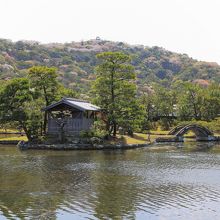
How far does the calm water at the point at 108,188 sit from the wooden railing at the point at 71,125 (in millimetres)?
13990

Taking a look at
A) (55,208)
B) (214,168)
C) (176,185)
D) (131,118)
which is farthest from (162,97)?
(55,208)

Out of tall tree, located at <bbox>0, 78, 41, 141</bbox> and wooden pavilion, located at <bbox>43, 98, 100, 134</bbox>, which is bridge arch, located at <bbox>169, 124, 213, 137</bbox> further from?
tall tree, located at <bbox>0, 78, 41, 141</bbox>

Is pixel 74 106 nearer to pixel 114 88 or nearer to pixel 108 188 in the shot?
pixel 114 88

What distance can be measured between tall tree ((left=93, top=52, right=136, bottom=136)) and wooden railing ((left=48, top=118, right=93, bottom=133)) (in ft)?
11.2

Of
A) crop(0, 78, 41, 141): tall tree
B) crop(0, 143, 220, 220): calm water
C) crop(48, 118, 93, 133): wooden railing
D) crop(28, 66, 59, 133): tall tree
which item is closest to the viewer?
crop(0, 143, 220, 220): calm water

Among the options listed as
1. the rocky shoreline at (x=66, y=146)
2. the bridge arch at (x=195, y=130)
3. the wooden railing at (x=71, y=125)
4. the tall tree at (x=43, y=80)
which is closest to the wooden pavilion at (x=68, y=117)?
the wooden railing at (x=71, y=125)

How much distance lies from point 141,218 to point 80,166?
1755 centimetres

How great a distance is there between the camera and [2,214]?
1891 cm

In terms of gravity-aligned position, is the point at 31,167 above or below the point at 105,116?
below

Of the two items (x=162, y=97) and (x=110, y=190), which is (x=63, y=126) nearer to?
(x=110, y=190)

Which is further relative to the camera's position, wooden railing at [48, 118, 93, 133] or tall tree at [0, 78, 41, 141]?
wooden railing at [48, 118, 93, 133]

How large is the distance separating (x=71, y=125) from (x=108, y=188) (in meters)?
31.4

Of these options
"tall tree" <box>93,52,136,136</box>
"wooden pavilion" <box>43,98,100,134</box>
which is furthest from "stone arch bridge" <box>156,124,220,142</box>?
"wooden pavilion" <box>43,98,100,134</box>

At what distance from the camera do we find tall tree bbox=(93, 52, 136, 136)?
2263 inches
